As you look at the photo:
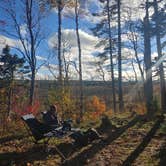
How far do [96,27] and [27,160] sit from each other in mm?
24973

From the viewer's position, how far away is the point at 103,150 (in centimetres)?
1038

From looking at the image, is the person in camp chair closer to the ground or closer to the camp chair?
the ground

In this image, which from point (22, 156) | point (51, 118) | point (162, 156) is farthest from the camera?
point (51, 118)

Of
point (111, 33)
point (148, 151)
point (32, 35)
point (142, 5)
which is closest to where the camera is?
point (148, 151)

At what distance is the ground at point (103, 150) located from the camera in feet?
30.0

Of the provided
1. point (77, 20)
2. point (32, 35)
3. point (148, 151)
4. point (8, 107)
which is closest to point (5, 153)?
point (148, 151)

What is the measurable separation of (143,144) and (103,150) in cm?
141

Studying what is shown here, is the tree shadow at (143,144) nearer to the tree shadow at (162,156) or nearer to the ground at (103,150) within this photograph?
the ground at (103,150)

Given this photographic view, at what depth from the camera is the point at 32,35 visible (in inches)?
843

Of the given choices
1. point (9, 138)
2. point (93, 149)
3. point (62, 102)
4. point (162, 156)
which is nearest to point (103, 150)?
point (93, 149)

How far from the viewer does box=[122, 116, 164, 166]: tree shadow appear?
30.2 feet

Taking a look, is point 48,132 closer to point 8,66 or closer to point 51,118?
point 51,118

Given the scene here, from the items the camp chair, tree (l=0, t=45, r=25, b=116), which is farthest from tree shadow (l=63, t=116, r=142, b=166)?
tree (l=0, t=45, r=25, b=116)

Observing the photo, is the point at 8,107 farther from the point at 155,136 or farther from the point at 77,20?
the point at 155,136
